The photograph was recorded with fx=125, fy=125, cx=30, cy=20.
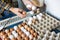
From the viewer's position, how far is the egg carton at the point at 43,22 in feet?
2.91

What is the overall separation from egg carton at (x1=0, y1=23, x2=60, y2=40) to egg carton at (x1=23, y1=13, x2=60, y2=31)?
0.14 feet

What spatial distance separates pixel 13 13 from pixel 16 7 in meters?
0.05

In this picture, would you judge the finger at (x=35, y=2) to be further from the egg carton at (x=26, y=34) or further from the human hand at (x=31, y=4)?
the egg carton at (x=26, y=34)

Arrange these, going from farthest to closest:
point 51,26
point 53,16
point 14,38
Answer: point 53,16
point 51,26
point 14,38

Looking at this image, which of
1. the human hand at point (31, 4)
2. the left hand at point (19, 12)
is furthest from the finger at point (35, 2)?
the left hand at point (19, 12)

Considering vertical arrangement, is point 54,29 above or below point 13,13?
below

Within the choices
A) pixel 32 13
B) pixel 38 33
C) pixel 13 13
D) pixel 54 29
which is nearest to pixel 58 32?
pixel 54 29

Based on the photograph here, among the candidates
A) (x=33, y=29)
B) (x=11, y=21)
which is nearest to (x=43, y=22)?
(x=33, y=29)

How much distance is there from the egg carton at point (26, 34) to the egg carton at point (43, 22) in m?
0.04

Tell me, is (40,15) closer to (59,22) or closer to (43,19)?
(43,19)

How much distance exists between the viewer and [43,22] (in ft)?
3.03

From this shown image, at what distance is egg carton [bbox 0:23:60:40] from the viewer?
79cm

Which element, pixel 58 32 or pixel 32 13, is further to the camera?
pixel 32 13

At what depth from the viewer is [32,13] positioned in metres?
0.97
